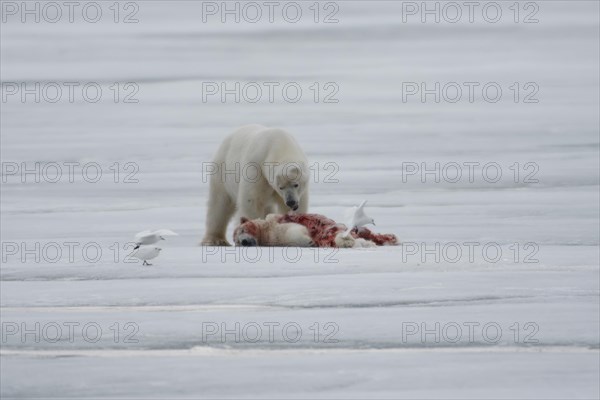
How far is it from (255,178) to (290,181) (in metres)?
0.30

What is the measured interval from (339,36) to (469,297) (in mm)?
15158

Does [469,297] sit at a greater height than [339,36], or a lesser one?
lesser

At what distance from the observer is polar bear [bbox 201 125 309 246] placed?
808 cm

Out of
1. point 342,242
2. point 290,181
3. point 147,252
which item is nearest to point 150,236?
point 147,252

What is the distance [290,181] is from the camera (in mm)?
8039

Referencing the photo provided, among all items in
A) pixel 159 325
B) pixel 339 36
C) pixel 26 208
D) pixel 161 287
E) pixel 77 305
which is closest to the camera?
pixel 159 325

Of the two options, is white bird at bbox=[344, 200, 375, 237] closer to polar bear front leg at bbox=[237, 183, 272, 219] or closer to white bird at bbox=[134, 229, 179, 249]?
polar bear front leg at bbox=[237, 183, 272, 219]

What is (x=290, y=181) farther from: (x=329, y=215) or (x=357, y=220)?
(x=329, y=215)

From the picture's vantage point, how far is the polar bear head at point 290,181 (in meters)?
7.99

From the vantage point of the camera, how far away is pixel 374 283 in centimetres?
625

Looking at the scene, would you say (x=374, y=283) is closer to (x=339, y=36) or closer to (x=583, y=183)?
(x=583, y=183)

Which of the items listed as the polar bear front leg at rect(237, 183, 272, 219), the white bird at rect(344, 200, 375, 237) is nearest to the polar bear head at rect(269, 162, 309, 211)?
the polar bear front leg at rect(237, 183, 272, 219)

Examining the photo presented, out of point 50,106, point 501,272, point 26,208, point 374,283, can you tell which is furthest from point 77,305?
point 50,106

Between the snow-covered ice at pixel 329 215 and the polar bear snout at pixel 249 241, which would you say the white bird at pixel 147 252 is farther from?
the polar bear snout at pixel 249 241
